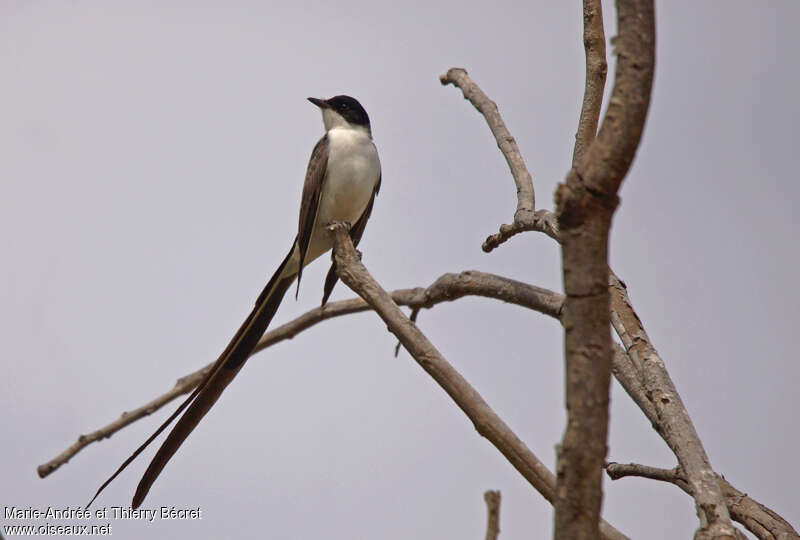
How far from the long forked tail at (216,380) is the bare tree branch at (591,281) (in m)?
1.58

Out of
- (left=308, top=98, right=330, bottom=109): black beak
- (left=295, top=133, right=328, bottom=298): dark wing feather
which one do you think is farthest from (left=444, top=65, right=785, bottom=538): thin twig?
(left=308, top=98, right=330, bottom=109): black beak

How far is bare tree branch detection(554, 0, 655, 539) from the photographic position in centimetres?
150

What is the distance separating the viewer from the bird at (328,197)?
4.34 meters

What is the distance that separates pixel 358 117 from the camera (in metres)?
5.72

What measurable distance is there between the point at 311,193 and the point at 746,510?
3.03 metres

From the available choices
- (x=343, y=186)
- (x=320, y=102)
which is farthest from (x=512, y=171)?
(x=320, y=102)

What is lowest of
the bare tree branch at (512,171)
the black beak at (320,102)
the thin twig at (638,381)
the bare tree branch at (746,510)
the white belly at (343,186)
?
the bare tree branch at (746,510)

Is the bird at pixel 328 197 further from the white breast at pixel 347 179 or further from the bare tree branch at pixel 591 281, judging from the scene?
the bare tree branch at pixel 591 281

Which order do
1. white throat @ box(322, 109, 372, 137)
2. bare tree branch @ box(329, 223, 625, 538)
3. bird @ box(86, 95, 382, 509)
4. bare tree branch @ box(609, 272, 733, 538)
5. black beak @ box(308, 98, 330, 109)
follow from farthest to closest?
black beak @ box(308, 98, 330, 109), white throat @ box(322, 109, 372, 137), bird @ box(86, 95, 382, 509), bare tree branch @ box(329, 223, 625, 538), bare tree branch @ box(609, 272, 733, 538)

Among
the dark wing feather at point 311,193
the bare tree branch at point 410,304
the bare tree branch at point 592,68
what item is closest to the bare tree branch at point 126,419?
the bare tree branch at point 410,304

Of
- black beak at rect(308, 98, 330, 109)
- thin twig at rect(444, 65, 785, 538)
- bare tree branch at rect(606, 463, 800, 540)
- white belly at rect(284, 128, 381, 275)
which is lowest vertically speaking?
bare tree branch at rect(606, 463, 800, 540)

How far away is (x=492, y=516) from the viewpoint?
5.57ft

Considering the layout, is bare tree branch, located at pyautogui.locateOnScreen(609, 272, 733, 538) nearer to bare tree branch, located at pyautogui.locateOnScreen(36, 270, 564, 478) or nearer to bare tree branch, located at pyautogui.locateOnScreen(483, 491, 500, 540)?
bare tree branch, located at pyautogui.locateOnScreen(36, 270, 564, 478)

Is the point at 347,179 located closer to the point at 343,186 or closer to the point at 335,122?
the point at 343,186
